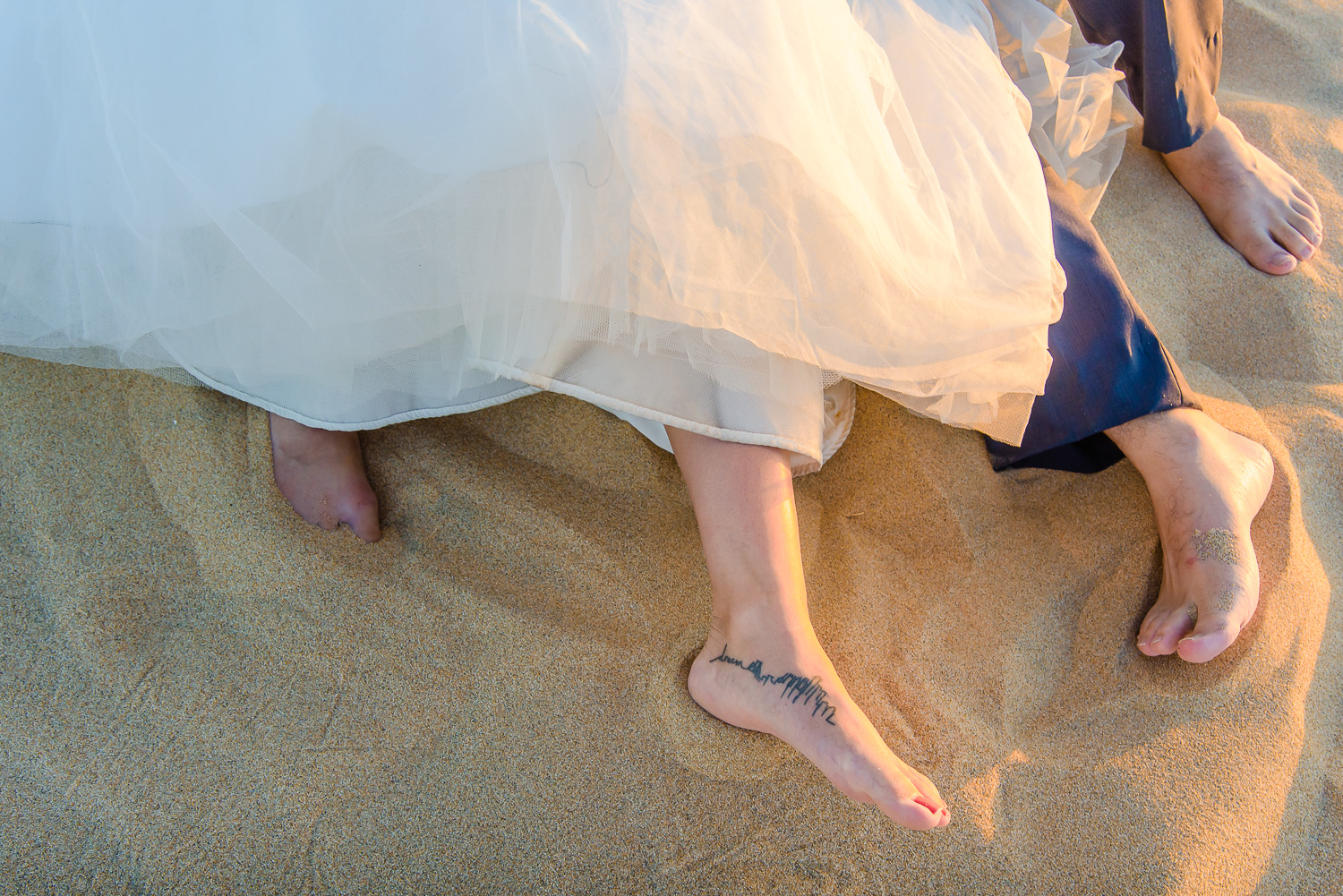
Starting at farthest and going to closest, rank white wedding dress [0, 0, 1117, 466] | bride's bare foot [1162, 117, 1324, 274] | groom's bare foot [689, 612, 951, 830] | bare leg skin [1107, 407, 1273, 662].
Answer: bride's bare foot [1162, 117, 1324, 274], bare leg skin [1107, 407, 1273, 662], groom's bare foot [689, 612, 951, 830], white wedding dress [0, 0, 1117, 466]

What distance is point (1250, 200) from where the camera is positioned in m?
1.54

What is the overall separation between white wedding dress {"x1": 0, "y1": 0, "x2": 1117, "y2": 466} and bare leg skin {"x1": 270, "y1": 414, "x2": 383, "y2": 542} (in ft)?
0.46

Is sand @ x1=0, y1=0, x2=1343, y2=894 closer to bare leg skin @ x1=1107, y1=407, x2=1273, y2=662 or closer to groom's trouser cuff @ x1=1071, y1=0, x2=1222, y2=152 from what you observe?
bare leg skin @ x1=1107, y1=407, x2=1273, y2=662

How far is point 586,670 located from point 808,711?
335 mm

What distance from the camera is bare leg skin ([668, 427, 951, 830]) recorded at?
1.00 meters

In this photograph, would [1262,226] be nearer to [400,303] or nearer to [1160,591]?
[1160,591]

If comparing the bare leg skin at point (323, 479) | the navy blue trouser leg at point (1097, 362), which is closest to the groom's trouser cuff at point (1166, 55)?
the navy blue trouser leg at point (1097, 362)

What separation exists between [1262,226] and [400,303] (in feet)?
5.28

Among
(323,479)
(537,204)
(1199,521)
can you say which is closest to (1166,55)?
(1199,521)

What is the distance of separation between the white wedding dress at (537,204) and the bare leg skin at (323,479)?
0.46 ft

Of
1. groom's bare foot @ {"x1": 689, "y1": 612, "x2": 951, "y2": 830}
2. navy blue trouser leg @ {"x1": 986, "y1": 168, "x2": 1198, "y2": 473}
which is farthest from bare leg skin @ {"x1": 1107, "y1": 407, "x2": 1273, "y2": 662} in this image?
groom's bare foot @ {"x1": 689, "y1": 612, "x2": 951, "y2": 830}

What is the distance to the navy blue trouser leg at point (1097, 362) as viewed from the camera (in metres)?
1.19

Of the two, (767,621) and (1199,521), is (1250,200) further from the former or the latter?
(767,621)

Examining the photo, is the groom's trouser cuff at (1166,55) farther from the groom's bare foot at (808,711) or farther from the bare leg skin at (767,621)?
the groom's bare foot at (808,711)
